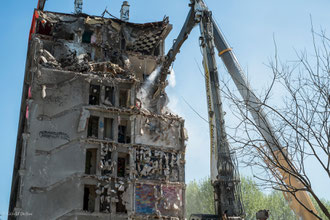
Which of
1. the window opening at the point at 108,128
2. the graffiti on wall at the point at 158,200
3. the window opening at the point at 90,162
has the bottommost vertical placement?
the graffiti on wall at the point at 158,200

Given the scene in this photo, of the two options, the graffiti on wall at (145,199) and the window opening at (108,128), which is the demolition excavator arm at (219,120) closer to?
the graffiti on wall at (145,199)

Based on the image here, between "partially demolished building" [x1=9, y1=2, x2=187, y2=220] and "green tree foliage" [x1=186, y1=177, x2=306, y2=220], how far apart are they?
63.2 ft

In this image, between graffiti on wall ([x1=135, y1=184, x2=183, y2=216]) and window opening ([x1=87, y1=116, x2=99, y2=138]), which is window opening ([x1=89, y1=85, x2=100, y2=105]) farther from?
graffiti on wall ([x1=135, y1=184, x2=183, y2=216])

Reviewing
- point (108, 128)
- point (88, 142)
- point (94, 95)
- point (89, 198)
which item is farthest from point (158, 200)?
point (94, 95)

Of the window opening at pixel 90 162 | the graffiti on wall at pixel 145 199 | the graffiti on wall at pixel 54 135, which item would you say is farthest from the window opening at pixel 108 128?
the graffiti on wall at pixel 145 199

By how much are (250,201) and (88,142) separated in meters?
25.9

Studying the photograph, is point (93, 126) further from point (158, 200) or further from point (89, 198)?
point (158, 200)

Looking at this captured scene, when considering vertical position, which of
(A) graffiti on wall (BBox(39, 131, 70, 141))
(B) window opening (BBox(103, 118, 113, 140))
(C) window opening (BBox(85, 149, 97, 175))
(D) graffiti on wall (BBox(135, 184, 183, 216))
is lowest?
(D) graffiti on wall (BBox(135, 184, 183, 216))

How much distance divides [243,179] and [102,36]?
26817 mm

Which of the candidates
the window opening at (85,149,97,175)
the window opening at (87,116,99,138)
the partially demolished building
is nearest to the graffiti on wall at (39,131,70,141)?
the partially demolished building

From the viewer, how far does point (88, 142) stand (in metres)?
29.5

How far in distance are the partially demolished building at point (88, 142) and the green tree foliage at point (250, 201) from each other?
19.3 metres

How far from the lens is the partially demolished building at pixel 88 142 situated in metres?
27.8

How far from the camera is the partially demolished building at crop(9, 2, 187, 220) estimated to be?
27.8 m
